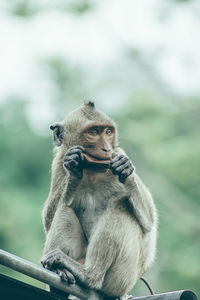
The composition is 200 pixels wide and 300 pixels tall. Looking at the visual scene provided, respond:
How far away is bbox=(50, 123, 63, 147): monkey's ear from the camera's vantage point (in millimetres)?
6711

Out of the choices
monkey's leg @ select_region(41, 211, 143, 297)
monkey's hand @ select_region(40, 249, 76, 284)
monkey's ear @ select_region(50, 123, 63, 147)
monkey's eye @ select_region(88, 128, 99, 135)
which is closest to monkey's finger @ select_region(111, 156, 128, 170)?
monkey's leg @ select_region(41, 211, 143, 297)

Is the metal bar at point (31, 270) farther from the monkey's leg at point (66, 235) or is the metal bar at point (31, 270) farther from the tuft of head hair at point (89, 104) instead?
the tuft of head hair at point (89, 104)

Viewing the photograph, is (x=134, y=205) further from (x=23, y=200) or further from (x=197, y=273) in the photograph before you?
(x=23, y=200)

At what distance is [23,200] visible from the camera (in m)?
21.1

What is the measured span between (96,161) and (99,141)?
1.07ft

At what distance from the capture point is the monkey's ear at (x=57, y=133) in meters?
6.71

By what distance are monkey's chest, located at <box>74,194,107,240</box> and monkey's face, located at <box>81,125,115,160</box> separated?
1.86 ft

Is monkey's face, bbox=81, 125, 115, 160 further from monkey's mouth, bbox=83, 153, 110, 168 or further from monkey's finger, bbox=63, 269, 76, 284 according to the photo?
monkey's finger, bbox=63, 269, 76, 284

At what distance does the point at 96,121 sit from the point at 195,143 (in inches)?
548

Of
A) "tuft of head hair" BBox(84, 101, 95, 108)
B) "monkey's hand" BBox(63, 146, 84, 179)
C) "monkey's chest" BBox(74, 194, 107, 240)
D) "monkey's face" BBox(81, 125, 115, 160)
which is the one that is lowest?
"monkey's chest" BBox(74, 194, 107, 240)

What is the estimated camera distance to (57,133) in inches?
265

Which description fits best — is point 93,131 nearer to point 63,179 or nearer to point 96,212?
point 63,179

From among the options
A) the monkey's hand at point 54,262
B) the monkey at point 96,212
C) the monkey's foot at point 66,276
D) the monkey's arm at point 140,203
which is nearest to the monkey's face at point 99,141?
the monkey at point 96,212

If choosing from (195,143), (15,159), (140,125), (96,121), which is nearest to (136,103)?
(140,125)
